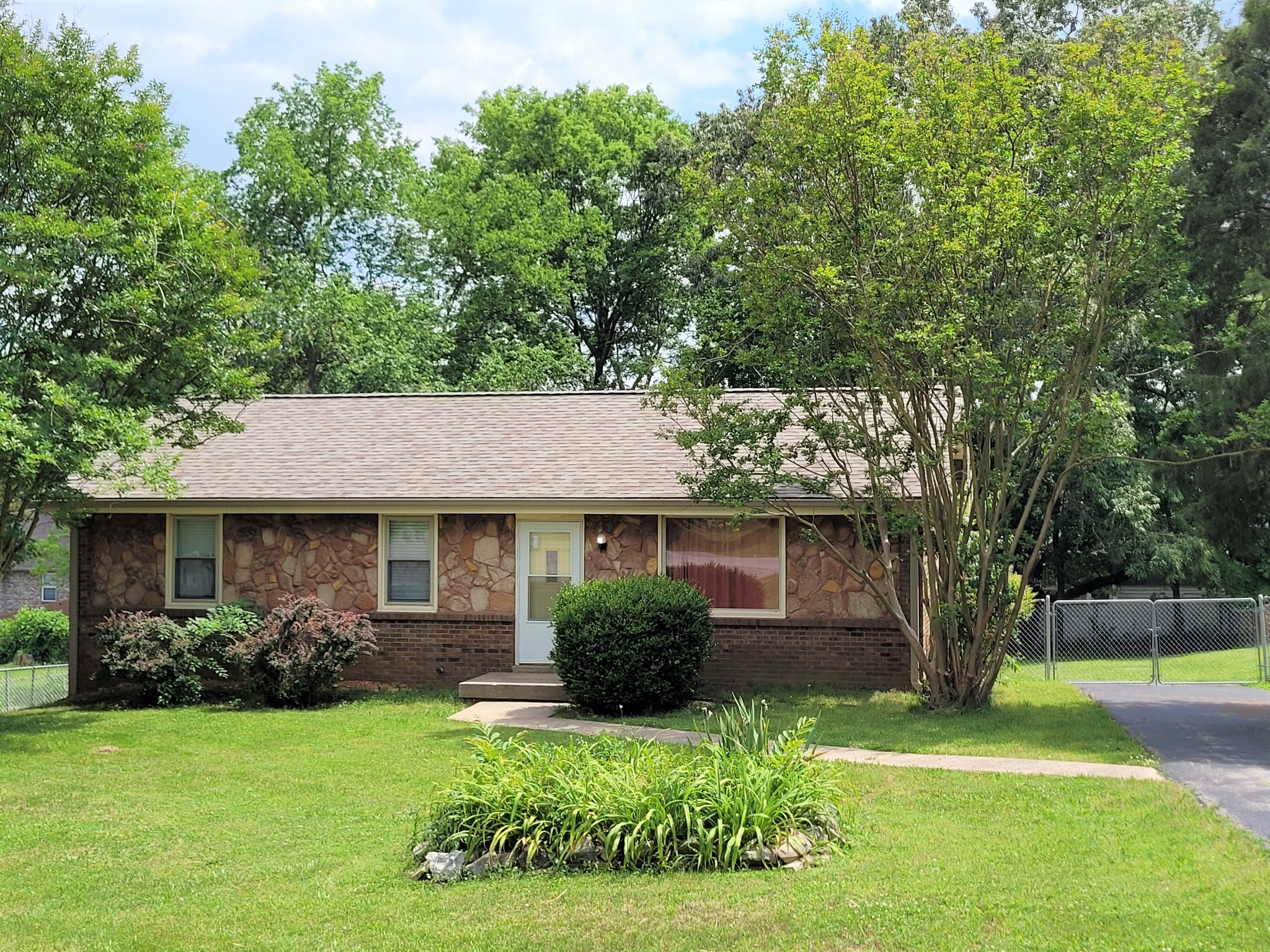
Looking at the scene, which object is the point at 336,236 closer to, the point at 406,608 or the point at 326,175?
the point at 326,175

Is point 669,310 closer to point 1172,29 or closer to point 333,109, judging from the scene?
point 333,109

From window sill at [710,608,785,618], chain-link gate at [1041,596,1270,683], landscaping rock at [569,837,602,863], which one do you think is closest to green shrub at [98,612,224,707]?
window sill at [710,608,785,618]

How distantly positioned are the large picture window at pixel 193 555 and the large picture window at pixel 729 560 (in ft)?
22.0

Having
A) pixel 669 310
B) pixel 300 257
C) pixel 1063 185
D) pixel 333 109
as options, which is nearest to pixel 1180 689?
pixel 1063 185

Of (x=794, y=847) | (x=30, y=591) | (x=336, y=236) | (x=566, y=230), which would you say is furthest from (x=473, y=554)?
(x=30, y=591)

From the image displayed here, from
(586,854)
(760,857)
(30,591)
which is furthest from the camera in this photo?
(30,591)

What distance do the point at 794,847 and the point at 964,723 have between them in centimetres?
655

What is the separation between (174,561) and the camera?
685 inches

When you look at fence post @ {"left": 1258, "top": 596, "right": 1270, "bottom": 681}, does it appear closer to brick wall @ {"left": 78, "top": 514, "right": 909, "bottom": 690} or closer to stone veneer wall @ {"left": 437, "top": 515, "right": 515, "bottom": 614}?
brick wall @ {"left": 78, "top": 514, "right": 909, "bottom": 690}

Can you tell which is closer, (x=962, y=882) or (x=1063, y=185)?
(x=962, y=882)

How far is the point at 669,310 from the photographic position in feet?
119

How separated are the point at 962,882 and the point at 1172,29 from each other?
24.1 meters

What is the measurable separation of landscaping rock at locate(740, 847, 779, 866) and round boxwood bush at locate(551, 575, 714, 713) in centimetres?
658

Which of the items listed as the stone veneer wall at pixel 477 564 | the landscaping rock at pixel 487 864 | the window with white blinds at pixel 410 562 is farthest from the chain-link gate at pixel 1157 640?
the landscaping rock at pixel 487 864
